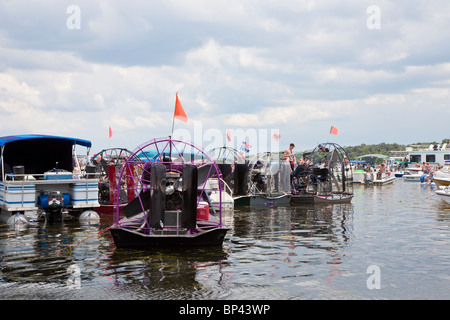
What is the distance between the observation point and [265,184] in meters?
25.8

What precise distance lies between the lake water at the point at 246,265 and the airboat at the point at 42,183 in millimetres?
812

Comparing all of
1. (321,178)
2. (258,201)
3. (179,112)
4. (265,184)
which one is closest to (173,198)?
(179,112)

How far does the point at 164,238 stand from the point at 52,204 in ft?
22.2

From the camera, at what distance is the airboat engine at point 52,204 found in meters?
16.8

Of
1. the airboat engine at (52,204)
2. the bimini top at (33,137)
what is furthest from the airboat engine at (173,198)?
the bimini top at (33,137)

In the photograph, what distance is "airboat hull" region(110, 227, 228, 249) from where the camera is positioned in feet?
38.5

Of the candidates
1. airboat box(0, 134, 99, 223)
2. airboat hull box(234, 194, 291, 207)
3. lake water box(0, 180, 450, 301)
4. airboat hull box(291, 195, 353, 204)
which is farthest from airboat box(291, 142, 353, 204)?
airboat box(0, 134, 99, 223)

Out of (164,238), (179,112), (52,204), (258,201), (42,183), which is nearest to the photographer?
(164,238)

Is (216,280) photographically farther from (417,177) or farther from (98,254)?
(417,177)

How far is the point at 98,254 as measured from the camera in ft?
39.6

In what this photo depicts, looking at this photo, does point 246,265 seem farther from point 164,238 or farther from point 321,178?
point 321,178

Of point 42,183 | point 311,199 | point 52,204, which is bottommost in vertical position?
point 311,199
